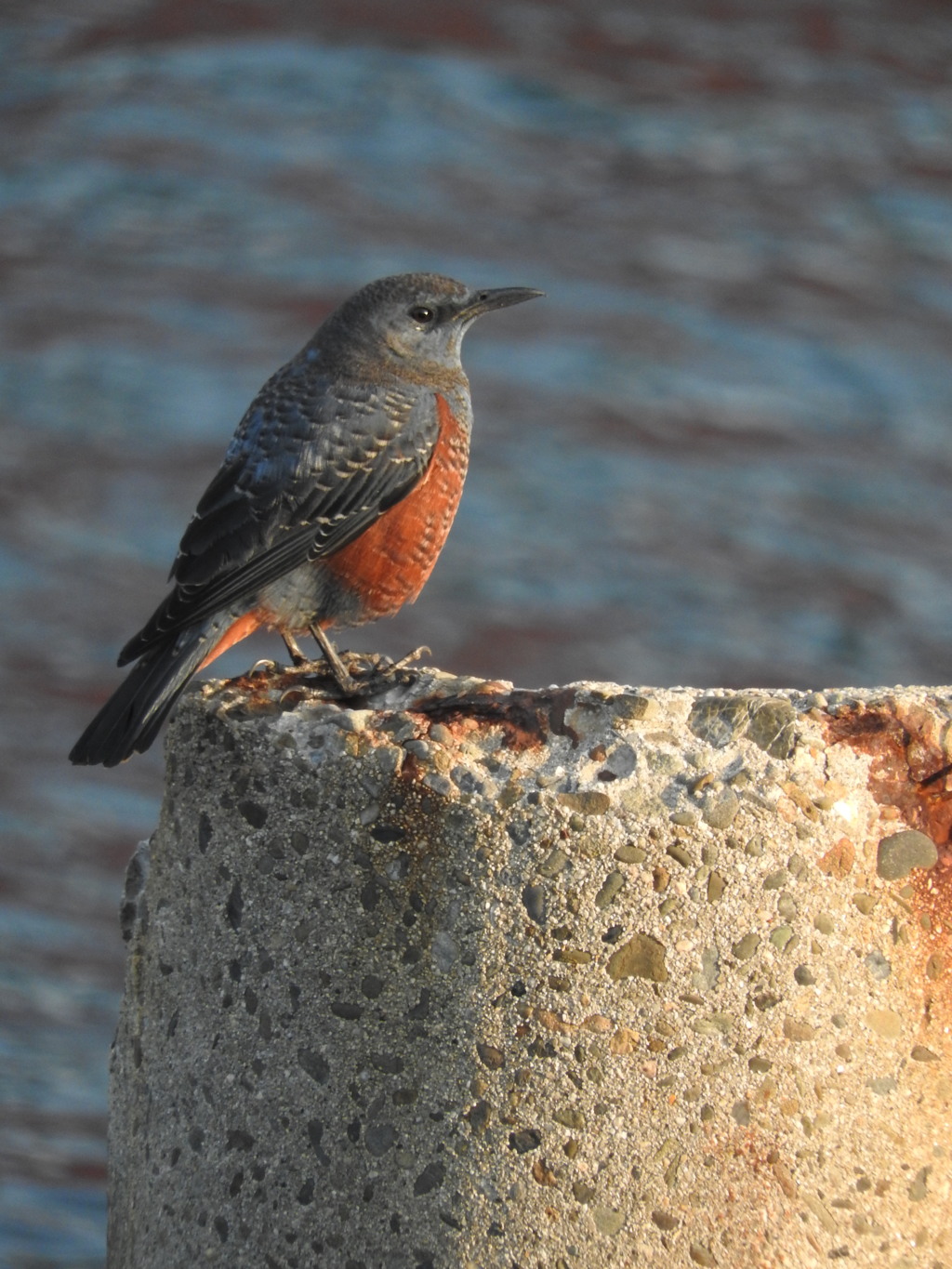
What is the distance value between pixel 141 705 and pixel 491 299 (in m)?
1.55

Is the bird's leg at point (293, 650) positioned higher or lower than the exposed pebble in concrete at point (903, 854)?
lower

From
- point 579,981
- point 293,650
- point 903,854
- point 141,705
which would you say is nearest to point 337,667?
point 141,705

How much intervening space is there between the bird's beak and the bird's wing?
1.07ft

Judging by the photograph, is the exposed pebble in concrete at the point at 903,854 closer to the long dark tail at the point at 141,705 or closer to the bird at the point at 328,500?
the bird at the point at 328,500

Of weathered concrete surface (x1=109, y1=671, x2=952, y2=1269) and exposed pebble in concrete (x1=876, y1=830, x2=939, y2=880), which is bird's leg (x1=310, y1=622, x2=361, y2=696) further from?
exposed pebble in concrete (x1=876, y1=830, x2=939, y2=880)

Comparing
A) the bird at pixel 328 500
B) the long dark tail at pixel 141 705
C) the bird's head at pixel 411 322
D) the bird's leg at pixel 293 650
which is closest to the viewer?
the long dark tail at pixel 141 705

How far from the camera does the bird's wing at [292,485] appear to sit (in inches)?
133

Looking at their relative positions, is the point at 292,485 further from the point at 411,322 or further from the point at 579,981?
the point at 579,981

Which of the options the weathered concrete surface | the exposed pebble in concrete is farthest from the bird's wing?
the exposed pebble in concrete

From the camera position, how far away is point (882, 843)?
2453mm

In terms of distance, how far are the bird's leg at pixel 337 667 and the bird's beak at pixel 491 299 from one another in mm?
1057

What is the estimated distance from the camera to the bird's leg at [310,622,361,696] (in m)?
2.80

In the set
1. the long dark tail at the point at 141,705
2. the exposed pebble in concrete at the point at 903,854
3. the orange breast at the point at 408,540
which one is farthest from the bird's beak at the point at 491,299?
the exposed pebble in concrete at the point at 903,854

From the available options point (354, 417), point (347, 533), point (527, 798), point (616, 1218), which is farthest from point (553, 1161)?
point (354, 417)
